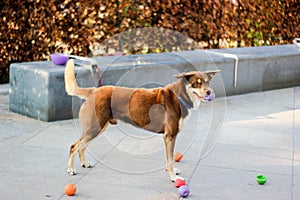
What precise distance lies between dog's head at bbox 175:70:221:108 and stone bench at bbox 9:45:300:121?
6.4 inches

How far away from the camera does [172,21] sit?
945cm

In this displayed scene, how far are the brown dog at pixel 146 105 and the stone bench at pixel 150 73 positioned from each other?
17cm

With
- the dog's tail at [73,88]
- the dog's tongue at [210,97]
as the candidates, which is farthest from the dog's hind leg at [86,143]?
the dog's tongue at [210,97]

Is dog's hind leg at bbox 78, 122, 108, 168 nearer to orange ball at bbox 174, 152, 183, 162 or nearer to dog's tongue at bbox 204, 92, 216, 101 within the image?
orange ball at bbox 174, 152, 183, 162

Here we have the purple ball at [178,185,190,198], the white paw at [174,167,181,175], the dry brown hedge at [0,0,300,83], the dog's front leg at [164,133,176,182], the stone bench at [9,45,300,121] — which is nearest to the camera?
the purple ball at [178,185,190,198]

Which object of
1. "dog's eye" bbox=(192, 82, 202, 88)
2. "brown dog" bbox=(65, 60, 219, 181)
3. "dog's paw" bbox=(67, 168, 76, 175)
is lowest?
"dog's paw" bbox=(67, 168, 76, 175)

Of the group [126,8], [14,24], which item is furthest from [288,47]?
[14,24]

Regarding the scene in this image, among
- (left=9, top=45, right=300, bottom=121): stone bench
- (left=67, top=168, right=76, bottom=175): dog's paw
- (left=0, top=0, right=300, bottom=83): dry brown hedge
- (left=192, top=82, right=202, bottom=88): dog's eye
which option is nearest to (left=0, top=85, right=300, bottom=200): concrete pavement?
(left=67, top=168, right=76, bottom=175): dog's paw

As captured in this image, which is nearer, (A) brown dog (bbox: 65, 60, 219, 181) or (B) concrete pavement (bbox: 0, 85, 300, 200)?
(A) brown dog (bbox: 65, 60, 219, 181)

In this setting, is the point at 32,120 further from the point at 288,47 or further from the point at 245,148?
the point at 288,47

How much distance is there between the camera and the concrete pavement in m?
5.23

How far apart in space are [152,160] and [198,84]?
1.32m

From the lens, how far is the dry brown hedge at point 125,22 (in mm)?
8555

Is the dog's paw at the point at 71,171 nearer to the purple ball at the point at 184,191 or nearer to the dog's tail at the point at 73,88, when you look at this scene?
the dog's tail at the point at 73,88
